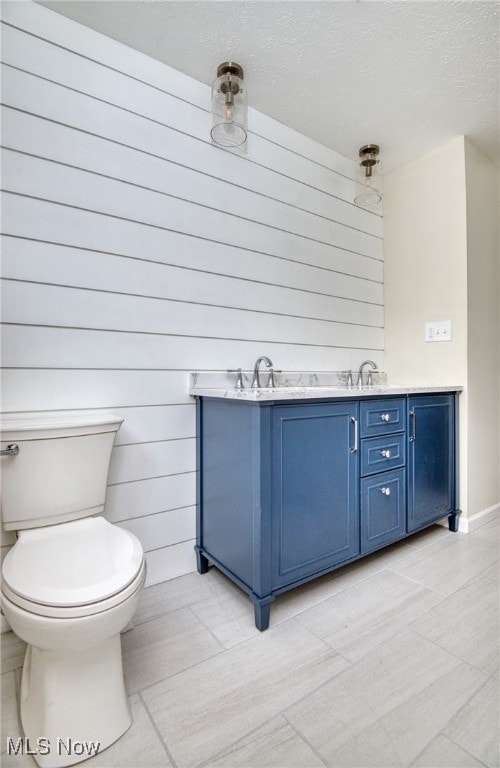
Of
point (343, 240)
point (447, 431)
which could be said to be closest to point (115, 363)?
point (343, 240)

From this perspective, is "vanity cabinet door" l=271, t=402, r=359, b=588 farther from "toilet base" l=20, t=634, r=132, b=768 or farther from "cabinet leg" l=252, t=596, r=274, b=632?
"toilet base" l=20, t=634, r=132, b=768

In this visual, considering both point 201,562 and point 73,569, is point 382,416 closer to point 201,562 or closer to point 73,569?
point 201,562

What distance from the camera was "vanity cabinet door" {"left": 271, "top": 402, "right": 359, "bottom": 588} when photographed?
4.70 ft

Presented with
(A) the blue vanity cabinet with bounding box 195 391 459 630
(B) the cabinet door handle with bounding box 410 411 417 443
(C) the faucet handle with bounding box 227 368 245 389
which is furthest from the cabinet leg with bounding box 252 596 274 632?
(B) the cabinet door handle with bounding box 410 411 417 443

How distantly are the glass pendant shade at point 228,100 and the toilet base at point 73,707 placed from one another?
201cm

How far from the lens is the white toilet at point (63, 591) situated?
0.89 meters

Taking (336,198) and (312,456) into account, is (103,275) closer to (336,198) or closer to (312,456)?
(312,456)

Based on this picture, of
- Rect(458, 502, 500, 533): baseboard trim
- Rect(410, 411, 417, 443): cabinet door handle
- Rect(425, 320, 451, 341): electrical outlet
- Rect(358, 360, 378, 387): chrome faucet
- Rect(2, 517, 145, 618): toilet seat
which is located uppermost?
Rect(425, 320, 451, 341): electrical outlet

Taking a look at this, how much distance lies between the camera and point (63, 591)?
907 mm

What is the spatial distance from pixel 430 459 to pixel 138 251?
6.10 ft

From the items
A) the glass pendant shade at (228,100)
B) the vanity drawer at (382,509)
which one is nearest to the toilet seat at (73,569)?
the vanity drawer at (382,509)

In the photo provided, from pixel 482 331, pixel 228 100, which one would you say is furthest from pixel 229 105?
pixel 482 331

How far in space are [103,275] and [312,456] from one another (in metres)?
1.14

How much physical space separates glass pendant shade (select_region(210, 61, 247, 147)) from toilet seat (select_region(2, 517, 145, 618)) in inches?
69.8
